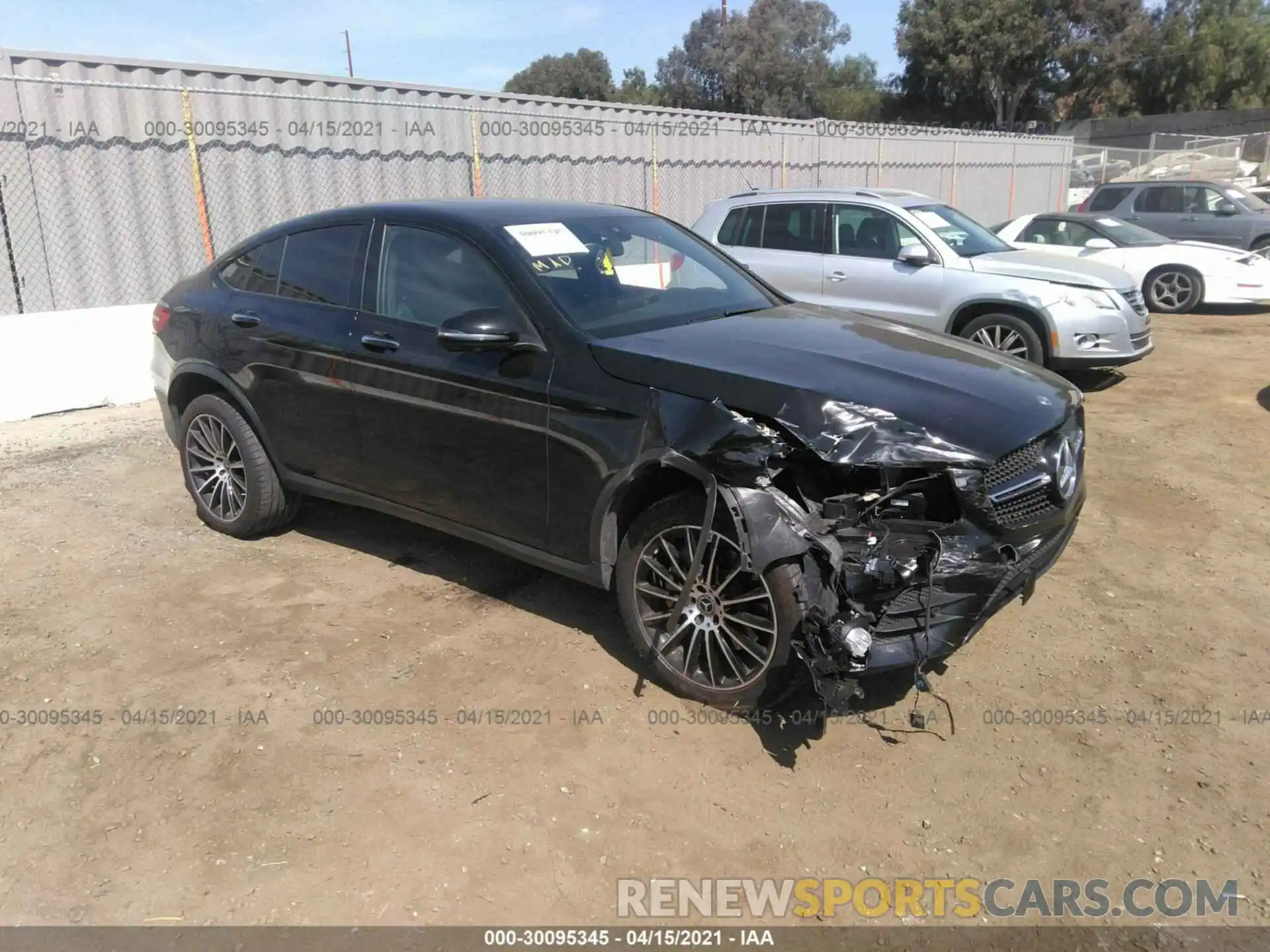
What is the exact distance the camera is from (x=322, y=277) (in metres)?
4.55

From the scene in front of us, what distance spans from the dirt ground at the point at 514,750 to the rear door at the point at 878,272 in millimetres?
3565

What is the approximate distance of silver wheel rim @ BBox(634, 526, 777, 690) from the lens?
327cm

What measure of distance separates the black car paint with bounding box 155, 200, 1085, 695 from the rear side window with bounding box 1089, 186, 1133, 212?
12.3 meters

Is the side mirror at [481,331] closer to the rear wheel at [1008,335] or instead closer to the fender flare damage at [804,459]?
the fender flare damage at [804,459]

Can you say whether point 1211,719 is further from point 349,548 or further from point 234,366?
point 234,366

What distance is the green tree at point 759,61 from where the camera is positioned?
5906 cm

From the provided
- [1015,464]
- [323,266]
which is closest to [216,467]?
[323,266]

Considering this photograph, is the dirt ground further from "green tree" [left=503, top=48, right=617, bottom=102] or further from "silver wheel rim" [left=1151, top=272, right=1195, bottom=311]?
"green tree" [left=503, top=48, right=617, bottom=102]

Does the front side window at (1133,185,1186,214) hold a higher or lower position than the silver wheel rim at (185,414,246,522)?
higher

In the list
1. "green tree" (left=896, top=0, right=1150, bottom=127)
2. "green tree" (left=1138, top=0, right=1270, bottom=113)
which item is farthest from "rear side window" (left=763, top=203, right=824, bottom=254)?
"green tree" (left=1138, top=0, right=1270, bottom=113)

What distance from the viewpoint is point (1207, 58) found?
4469 centimetres

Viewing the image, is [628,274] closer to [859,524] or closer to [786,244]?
[859,524]

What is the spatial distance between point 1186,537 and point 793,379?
3.01 metres

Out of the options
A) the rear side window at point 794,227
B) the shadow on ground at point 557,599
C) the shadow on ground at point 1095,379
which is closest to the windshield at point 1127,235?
the shadow on ground at point 1095,379
